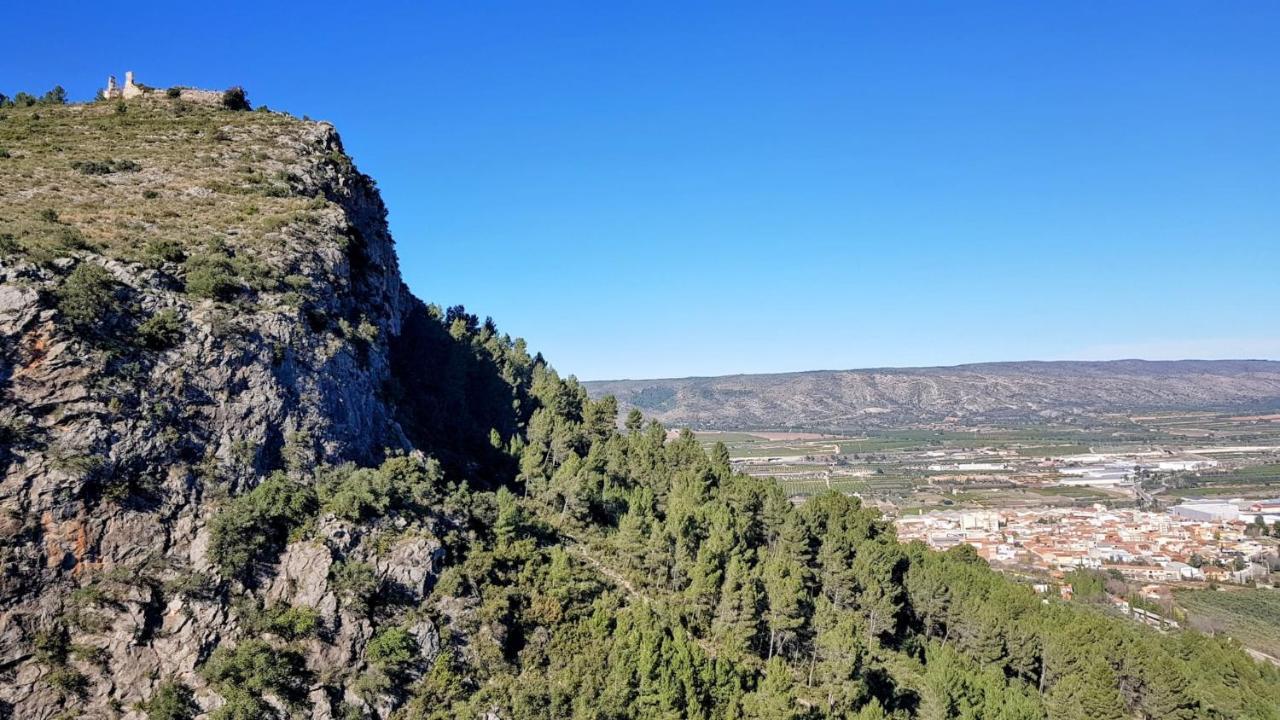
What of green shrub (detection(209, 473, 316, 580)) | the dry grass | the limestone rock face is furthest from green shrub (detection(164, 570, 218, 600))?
the dry grass

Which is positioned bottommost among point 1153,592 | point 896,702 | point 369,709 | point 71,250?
point 1153,592

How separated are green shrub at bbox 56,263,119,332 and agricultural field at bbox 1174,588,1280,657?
11207 cm

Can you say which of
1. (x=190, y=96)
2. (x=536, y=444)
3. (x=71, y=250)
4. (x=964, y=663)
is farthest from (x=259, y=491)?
(x=190, y=96)

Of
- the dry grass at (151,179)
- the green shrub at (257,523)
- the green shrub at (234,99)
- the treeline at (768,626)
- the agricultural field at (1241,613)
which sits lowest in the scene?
the agricultural field at (1241,613)

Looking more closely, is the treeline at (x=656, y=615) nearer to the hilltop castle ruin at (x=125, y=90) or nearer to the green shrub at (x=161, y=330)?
the green shrub at (x=161, y=330)

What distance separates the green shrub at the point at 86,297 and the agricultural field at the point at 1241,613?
112073 mm

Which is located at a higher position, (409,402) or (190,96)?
(190,96)

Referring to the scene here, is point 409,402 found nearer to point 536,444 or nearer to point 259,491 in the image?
point 536,444

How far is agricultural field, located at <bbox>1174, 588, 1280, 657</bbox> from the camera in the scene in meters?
83.2

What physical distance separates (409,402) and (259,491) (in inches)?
1042

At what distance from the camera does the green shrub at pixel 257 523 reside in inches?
1320

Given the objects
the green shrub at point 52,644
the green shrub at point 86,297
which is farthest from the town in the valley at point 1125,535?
the green shrub at point 86,297

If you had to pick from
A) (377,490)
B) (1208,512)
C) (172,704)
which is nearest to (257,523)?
(377,490)

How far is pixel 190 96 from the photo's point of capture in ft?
262
